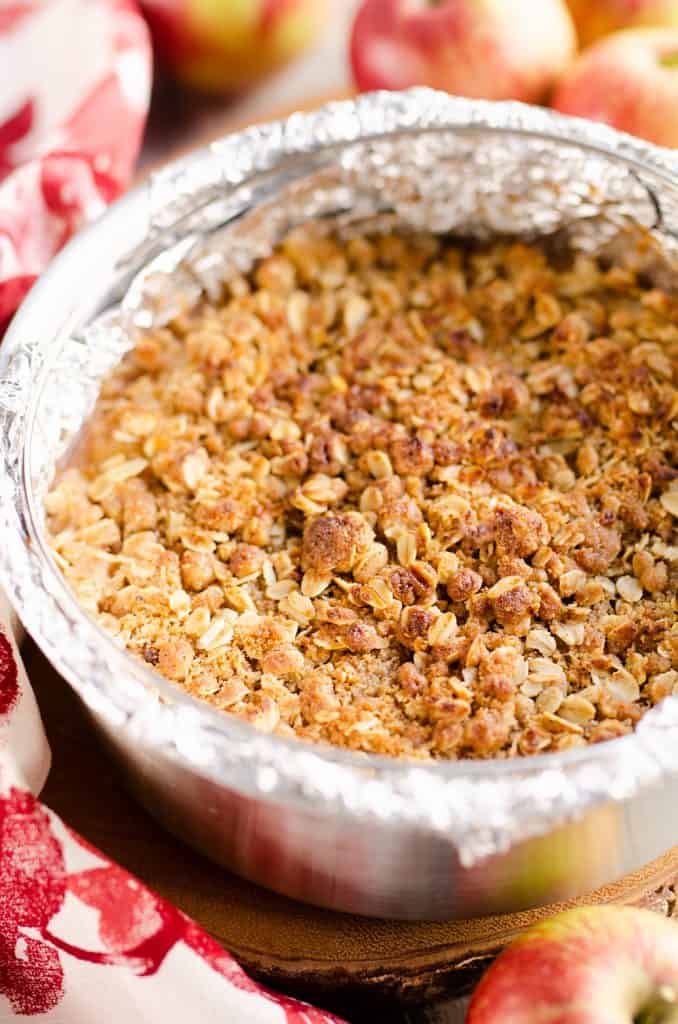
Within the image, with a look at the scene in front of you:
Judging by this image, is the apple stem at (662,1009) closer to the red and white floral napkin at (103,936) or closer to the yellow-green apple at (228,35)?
the red and white floral napkin at (103,936)

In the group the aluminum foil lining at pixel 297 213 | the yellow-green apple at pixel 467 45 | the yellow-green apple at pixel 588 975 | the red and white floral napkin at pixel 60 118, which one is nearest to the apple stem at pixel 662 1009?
the yellow-green apple at pixel 588 975

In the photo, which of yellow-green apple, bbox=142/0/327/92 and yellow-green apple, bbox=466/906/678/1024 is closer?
yellow-green apple, bbox=466/906/678/1024

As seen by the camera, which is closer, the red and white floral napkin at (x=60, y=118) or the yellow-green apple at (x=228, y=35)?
the red and white floral napkin at (x=60, y=118)

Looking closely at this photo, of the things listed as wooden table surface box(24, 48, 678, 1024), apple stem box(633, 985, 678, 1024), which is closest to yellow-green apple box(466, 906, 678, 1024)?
apple stem box(633, 985, 678, 1024)

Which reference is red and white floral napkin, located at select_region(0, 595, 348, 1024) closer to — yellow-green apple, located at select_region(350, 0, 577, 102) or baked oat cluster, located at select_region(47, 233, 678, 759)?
baked oat cluster, located at select_region(47, 233, 678, 759)

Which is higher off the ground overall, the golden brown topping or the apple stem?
the golden brown topping

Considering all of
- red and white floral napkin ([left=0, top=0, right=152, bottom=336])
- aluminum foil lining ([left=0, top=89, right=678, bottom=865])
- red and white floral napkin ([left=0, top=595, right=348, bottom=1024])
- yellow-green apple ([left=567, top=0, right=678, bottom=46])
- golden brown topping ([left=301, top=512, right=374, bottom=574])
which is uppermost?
red and white floral napkin ([left=0, top=0, right=152, bottom=336])

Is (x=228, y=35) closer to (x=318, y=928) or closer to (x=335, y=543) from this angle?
(x=335, y=543)
